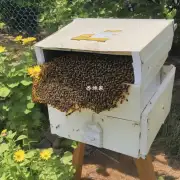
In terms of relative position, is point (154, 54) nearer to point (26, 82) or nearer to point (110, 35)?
point (110, 35)

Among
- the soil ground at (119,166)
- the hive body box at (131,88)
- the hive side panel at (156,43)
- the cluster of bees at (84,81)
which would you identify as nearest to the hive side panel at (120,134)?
the hive body box at (131,88)

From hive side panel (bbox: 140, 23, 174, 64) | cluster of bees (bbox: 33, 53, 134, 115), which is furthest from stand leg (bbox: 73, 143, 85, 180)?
hive side panel (bbox: 140, 23, 174, 64)

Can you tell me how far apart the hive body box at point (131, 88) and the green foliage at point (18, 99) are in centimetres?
61

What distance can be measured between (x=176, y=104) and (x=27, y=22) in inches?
96.2

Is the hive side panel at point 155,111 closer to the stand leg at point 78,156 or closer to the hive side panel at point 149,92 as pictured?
the hive side panel at point 149,92

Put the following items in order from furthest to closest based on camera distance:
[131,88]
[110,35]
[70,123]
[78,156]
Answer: [78,156], [70,123], [110,35], [131,88]

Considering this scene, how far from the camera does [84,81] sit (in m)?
1.22

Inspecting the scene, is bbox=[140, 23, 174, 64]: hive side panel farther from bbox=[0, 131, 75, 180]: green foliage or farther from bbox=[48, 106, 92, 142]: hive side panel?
bbox=[0, 131, 75, 180]: green foliage

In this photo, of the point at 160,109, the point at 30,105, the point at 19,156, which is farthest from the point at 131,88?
the point at 30,105

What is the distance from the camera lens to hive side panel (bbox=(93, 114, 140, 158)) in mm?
1301

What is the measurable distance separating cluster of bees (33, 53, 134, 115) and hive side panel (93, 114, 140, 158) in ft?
0.46

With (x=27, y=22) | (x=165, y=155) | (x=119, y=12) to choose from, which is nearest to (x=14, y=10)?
(x=27, y=22)

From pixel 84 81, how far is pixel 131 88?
0.61 ft

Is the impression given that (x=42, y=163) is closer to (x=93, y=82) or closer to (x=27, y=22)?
(x=93, y=82)
